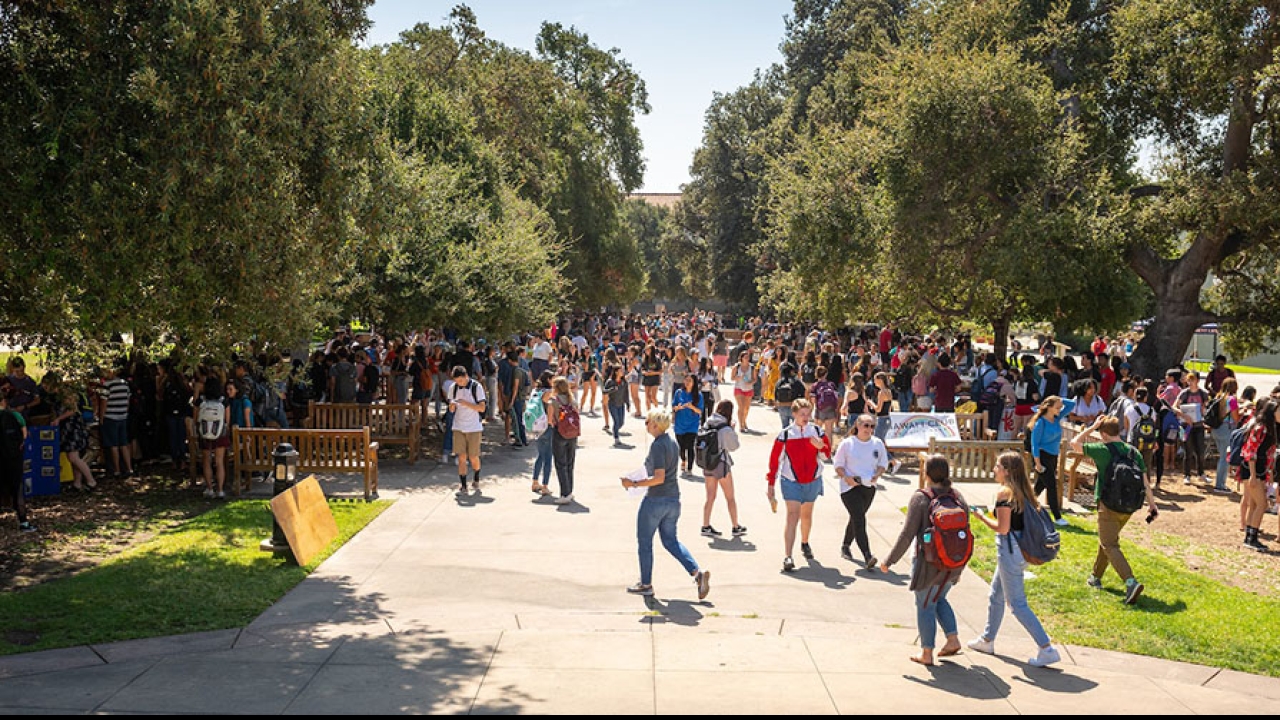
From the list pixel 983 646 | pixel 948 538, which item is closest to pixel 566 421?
pixel 983 646

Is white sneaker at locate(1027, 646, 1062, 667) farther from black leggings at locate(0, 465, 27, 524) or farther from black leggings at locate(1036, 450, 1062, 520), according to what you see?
black leggings at locate(0, 465, 27, 524)

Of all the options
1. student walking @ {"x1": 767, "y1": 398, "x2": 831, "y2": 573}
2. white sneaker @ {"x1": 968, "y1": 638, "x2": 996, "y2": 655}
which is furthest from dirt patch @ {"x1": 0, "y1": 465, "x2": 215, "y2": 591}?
white sneaker @ {"x1": 968, "y1": 638, "x2": 996, "y2": 655}

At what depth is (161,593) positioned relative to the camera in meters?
9.13

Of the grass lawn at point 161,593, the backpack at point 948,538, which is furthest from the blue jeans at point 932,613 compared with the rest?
the grass lawn at point 161,593

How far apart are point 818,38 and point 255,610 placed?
44773 millimetres

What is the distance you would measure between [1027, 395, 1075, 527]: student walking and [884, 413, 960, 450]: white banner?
133 inches

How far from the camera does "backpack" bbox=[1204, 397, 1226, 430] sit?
15.1m

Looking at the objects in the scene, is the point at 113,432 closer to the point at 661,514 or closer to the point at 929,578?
the point at 661,514

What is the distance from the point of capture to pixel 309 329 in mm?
12680

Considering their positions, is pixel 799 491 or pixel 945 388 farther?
pixel 945 388

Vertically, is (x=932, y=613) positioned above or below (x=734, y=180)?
below

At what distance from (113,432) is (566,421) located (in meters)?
7.00

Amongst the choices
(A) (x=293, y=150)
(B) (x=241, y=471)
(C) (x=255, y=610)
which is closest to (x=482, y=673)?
(C) (x=255, y=610)

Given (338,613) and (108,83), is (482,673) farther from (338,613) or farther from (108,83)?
(108,83)
